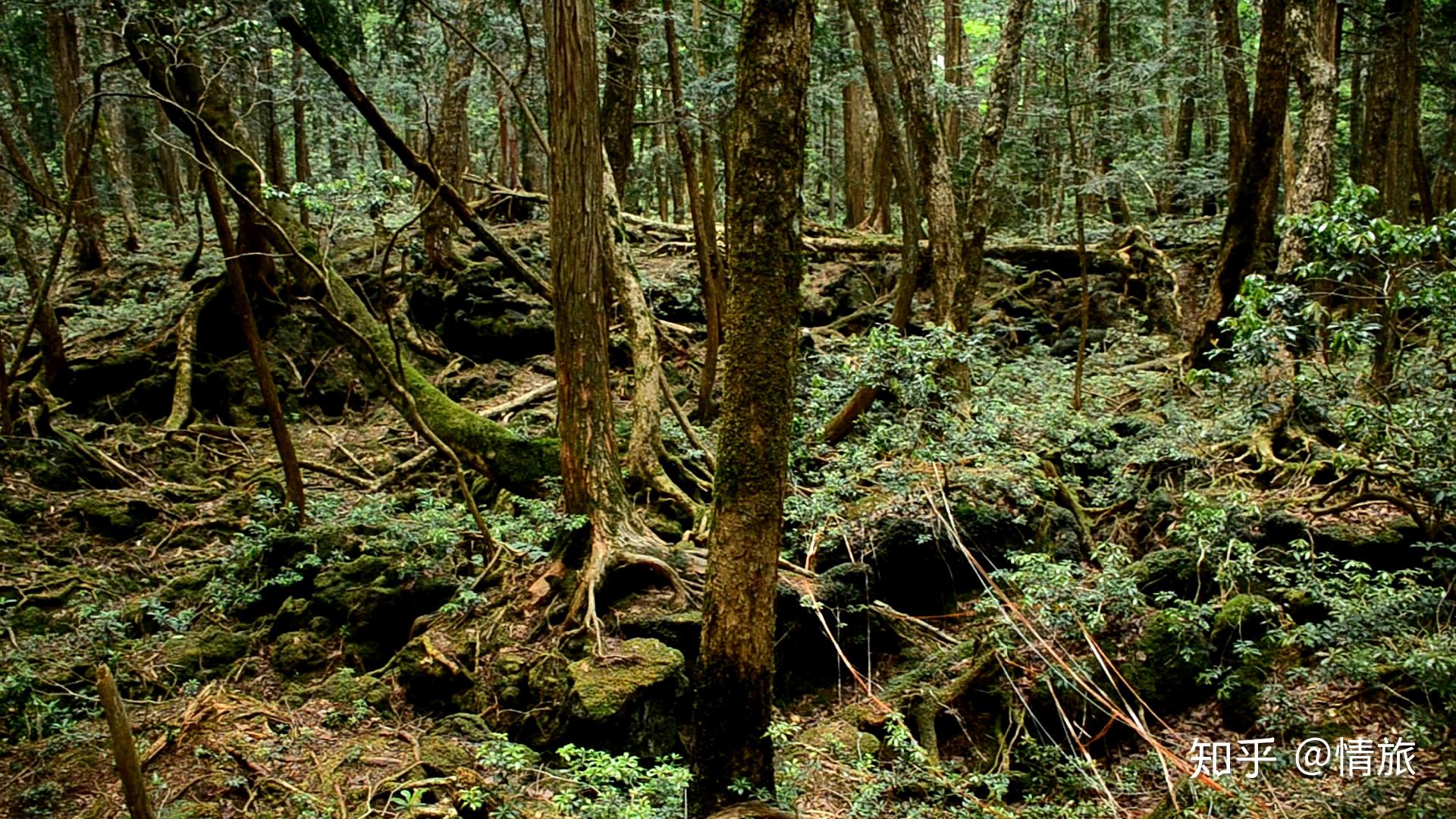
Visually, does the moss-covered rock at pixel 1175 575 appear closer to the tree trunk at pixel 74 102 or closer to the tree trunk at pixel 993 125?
the tree trunk at pixel 993 125

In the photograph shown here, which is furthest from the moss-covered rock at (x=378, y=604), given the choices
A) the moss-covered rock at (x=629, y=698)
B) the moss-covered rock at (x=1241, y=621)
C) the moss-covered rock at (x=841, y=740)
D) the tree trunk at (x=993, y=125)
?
the tree trunk at (x=993, y=125)

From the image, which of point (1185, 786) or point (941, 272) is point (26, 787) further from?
point (941, 272)

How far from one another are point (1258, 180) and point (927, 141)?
3579 millimetres

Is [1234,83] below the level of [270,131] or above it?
above

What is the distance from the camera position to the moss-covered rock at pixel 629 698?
5820mm

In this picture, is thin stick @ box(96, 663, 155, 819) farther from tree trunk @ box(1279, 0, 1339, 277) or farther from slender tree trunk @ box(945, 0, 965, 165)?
slender tree trunk @ box(945, 0, 965, 165)

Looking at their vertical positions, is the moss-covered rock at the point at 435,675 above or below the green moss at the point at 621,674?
below

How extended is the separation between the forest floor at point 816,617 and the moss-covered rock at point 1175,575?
3 cm

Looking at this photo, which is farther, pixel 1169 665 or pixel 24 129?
pixel 24 129

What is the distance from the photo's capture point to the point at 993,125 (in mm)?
10617

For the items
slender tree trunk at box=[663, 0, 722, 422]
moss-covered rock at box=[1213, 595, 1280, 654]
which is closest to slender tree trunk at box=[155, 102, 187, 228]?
slender tree trunk at box=[663, 0, 722, 422]

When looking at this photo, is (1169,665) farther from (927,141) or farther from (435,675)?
(927,141)

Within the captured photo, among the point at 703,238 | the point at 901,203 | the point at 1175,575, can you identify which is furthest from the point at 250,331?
the point at 1175,575

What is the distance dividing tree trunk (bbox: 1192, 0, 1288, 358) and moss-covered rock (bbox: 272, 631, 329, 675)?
8.89m
